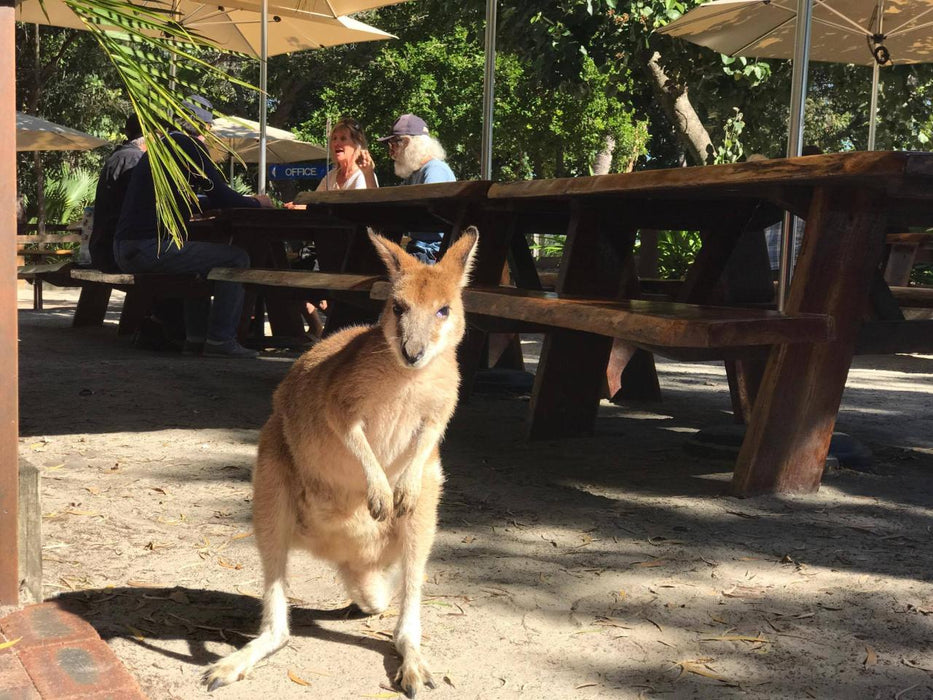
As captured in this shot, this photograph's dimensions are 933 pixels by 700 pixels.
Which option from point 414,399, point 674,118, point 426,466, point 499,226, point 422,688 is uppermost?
point 674,118

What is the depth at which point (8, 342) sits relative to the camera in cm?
276

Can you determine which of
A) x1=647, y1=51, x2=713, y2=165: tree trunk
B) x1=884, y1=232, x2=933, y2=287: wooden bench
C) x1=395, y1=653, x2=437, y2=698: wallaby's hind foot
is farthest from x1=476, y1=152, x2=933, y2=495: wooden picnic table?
x1=647, y1=51, x2=713, y2=165: tree trunk

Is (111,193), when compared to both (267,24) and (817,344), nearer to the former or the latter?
(267,24)

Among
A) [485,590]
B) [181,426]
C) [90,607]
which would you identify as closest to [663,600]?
[485,590]

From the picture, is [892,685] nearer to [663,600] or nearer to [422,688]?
[663,600]

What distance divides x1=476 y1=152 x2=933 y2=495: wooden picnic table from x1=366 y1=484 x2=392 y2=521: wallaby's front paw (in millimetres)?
1283

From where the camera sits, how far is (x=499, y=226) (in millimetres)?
5836

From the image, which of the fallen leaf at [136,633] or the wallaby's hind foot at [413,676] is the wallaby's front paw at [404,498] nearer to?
the wallaby's hind foot at [413,676]

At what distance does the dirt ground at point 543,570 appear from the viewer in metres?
2.50

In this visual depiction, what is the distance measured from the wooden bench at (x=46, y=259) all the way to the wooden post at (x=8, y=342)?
124 cm

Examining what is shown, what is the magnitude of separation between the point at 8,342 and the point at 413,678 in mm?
1367

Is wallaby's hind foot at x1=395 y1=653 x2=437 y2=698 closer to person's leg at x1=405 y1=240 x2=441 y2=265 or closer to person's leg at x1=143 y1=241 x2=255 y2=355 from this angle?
person's leg at x1=405 y1=240 x2=441 y2=265

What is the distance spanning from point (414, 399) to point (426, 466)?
18 cm

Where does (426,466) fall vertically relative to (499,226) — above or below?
below
